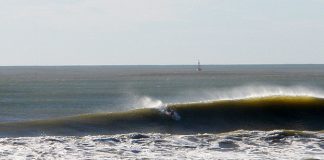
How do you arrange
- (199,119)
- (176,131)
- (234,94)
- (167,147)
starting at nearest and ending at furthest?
1. (167,147)
2. (176,131)
3. (199,119)
4. (234,94)

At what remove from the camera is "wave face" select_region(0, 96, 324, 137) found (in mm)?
28767

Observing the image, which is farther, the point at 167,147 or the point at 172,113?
the point at 172,113

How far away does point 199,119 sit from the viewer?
31.9m

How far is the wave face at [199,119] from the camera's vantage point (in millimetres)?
28767

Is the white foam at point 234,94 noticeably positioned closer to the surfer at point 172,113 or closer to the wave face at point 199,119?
the wave face at point 199,119

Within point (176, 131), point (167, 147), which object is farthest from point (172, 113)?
point (167, 147)

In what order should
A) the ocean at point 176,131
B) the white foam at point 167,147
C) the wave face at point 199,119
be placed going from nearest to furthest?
the white foam at point 167,147
the ocean at point 176,131
the wave face at point 199,119

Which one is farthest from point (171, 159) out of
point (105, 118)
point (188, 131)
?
point (105, 118)

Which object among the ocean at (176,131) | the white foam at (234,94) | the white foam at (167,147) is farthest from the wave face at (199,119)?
the white foam at (234,94)

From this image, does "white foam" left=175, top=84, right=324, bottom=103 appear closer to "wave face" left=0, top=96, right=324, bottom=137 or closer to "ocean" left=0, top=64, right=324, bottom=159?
"wave face" left=0, top=96, right=324, bottom=137

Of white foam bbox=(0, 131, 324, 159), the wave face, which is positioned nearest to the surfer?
the wave face

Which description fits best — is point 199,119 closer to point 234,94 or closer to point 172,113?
point 172,113

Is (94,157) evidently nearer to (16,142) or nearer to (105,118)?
(16,142)

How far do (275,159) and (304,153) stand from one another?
1.55 metres
